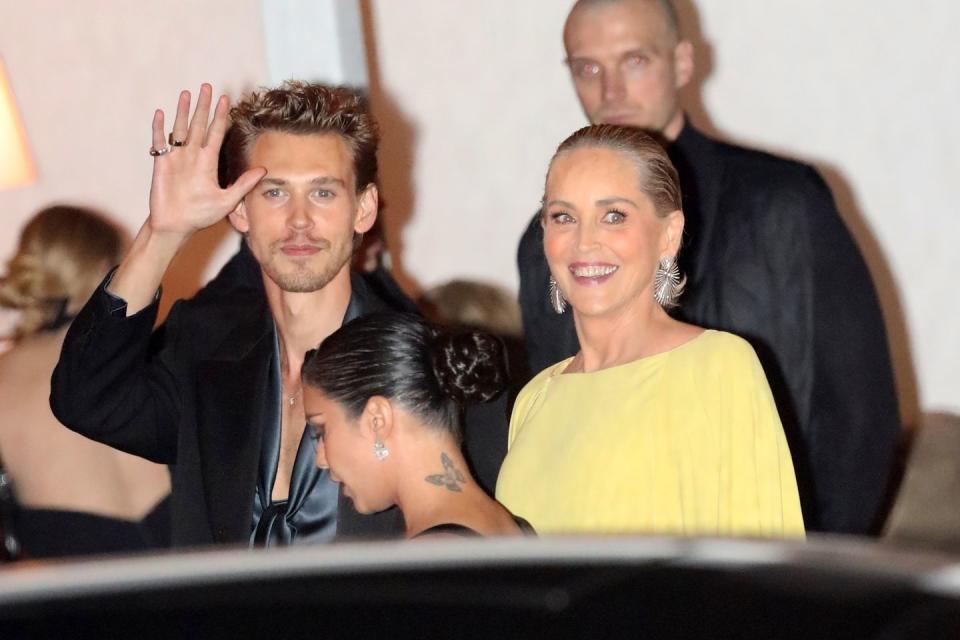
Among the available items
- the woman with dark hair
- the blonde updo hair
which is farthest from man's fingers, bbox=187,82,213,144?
the blonde updo hair

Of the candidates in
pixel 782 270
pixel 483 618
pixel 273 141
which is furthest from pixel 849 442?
pixel 483 618

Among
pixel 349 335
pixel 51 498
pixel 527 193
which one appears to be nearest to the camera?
pixel 349 335

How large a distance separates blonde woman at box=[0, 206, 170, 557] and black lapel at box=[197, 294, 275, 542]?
4.35ft

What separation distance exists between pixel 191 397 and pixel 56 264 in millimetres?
1409

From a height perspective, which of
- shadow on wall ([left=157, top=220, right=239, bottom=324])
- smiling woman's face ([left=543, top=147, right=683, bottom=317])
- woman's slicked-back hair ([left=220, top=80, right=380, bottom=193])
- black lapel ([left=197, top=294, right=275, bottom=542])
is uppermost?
woman's slicked-back hair ([left=220, top=80, right=380, bottom=193])

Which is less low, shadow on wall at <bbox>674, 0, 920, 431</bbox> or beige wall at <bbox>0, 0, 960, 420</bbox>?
beige wall at <bbox>0, 0, 960, 420</bbox>

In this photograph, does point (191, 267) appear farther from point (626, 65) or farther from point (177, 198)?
point (177, 198)

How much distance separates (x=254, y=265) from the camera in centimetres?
331

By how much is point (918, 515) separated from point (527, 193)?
2004mm

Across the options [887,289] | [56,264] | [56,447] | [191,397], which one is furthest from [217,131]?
[887,289]

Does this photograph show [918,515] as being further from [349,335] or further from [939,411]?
[349,335]

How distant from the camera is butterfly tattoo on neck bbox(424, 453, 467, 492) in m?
2.21

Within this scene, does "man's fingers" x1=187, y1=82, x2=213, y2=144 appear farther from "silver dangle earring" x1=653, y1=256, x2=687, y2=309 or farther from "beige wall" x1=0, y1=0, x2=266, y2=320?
"beige wall" x1=0, y1=0, x2=266, y2=320

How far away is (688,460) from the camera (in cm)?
214
